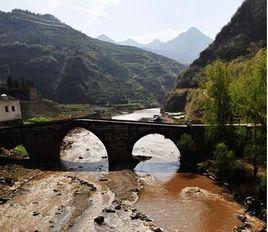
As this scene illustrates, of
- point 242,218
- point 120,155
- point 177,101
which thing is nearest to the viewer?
point 242,218

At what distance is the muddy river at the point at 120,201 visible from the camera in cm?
3116

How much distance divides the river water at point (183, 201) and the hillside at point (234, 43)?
61717 millimetres

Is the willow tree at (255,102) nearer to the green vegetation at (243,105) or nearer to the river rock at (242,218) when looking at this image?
the green vegetation at (243,105)

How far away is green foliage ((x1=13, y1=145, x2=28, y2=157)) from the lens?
56744 millimetres

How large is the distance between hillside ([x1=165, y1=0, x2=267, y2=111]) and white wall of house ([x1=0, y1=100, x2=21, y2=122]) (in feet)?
185

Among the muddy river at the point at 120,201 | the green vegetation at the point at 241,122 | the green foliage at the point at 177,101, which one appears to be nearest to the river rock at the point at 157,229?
the muddy river at the point at 120,201

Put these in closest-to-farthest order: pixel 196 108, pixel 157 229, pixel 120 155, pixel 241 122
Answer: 1. pixel 157 229
2. pixel 241 122
3. pixel 120 155
4. pixel 196 108

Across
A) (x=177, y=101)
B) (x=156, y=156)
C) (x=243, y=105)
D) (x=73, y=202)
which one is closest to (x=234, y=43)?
(x=177, y=101)

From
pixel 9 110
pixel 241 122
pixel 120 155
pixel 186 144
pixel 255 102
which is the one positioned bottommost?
pixel 120 155

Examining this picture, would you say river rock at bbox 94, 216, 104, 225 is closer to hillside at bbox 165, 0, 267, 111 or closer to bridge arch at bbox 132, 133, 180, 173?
bridge arch at bbox 132, 133, 180, 173

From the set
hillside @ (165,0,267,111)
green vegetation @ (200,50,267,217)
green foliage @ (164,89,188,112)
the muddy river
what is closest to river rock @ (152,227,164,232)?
the muddy river

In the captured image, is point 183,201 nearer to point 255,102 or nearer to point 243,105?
point 243,105

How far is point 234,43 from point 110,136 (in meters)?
75.2

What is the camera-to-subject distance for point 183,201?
36781 millimetres
